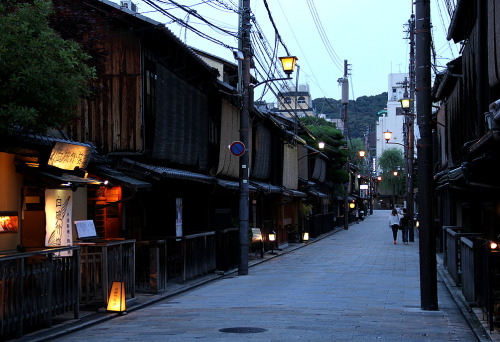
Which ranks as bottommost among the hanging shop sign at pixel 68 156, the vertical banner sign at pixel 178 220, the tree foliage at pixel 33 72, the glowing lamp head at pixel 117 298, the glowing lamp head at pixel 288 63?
the glowing lamp head at pixel 117 298

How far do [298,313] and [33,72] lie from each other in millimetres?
6721

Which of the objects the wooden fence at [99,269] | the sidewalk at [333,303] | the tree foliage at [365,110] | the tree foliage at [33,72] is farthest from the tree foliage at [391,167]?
the tree foliage at [33,72]

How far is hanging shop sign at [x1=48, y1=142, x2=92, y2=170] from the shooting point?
12156mm

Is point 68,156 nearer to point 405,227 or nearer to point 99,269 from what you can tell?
point 99,269

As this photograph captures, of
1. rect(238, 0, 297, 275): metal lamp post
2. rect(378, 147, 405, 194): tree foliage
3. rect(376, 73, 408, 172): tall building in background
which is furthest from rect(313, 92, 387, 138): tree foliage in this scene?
rect(238, 0, 297, 275): metal lamp post

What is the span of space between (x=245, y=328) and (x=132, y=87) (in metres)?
9.06

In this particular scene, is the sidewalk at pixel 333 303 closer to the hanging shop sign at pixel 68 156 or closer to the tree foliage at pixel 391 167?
the hanging shop sign at pixel 68 156

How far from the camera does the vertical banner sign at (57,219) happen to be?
12.4 metres

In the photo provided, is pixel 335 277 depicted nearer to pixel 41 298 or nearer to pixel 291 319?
pixel 291 319

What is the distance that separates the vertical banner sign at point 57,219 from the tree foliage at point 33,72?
2616mm

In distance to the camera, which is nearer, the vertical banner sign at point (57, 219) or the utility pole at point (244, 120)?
the vertical banner sign at point (57, 219)

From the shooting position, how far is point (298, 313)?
39.9 feet

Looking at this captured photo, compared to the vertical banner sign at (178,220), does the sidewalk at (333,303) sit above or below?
below

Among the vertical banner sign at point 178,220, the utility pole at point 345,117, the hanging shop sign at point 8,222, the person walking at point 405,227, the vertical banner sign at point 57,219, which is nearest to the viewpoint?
the hanging shop sign at point 8,222
